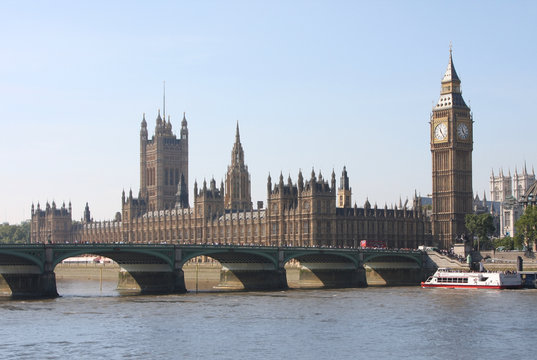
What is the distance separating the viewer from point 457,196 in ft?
527

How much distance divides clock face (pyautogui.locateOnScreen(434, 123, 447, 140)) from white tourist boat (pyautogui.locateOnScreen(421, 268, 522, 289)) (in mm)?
49602

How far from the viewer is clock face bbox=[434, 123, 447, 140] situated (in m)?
160

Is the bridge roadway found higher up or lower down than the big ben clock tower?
lower down

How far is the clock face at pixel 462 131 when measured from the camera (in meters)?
160

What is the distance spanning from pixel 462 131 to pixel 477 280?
55339 millimetres

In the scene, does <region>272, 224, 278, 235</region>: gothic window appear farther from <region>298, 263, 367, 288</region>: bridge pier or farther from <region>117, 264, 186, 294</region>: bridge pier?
<region>117, 264, 186, 294</region>: bridge pier

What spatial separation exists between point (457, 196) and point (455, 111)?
1419 centimetres

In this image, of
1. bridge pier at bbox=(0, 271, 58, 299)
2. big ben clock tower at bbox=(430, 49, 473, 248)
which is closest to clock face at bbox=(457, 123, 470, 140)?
big ben clock tower at bbox=(430, 49, 473, 248)

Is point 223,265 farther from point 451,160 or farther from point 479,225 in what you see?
point 451,160

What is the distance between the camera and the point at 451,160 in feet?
521

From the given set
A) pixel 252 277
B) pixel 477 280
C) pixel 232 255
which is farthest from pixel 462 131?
pixel 232 255

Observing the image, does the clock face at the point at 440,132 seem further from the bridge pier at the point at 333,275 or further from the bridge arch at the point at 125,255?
the bridge arch at the point at 125,255

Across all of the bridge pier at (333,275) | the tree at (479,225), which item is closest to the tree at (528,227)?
the tree at (479,225)

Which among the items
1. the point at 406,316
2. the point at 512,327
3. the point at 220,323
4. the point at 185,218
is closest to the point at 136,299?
the point at 220,323
